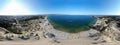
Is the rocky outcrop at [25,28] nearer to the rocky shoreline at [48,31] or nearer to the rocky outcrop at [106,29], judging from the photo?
the rocky shoreline at [48,31]

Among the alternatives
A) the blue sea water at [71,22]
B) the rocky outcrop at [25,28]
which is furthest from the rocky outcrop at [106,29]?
the rocky outcrop at [25,28]

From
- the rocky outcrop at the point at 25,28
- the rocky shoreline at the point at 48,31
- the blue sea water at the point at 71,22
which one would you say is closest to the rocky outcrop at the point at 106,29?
the rocky shoreline at the point at 48,31

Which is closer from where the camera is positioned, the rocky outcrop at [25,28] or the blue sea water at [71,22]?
the blue sea water at [71,22]

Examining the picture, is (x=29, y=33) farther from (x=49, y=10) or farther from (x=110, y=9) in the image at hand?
(x=110, y=9)

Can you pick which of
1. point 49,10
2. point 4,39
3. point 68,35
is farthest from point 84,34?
point 4,39

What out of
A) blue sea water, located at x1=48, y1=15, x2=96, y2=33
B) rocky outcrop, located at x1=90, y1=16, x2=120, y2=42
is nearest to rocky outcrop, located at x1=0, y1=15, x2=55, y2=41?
blue sea water, located at x1=48, y1=15, x2=96, y2=33

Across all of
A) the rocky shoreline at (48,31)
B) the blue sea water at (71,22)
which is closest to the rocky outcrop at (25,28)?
the rocky shoreline at (48,31)
